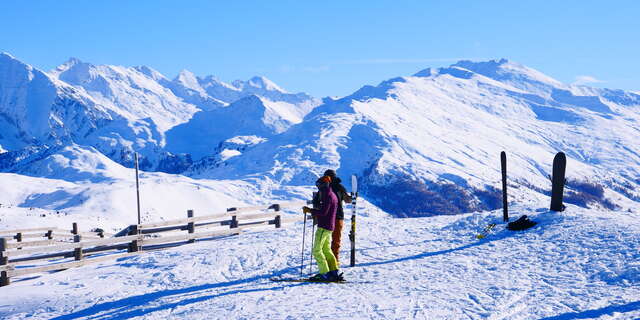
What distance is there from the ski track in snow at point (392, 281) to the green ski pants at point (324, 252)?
0.50 m

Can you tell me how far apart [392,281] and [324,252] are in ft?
6.41

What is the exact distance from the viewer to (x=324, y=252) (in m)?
14.0

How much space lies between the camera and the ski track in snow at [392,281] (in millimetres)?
11977

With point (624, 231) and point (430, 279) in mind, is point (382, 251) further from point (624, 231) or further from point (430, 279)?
point (624, 231)

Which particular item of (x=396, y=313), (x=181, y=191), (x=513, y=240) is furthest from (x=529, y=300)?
(x=181, y=191)

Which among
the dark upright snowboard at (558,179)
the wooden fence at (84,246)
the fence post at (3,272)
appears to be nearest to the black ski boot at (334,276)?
the wooden fence at (84,246)

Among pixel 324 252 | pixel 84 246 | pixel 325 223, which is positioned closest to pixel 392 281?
pixel 324 252

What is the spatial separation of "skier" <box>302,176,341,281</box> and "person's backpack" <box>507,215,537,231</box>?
28.2 feet

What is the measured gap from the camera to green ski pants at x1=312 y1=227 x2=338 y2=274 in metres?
13.7

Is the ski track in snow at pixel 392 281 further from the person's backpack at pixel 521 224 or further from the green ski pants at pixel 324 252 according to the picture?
the green ski pants at pixel 324 252

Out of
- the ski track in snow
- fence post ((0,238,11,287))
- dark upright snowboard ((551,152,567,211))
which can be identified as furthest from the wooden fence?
dark upright snowboard ((551,152,567,211))

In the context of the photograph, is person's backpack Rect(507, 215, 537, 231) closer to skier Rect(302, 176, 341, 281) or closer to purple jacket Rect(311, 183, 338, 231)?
→ skier Rect(302, 176, 341, 281)

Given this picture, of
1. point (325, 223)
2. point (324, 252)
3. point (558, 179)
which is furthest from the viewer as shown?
point (558, 179)

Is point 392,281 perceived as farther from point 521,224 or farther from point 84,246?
point 84,246
